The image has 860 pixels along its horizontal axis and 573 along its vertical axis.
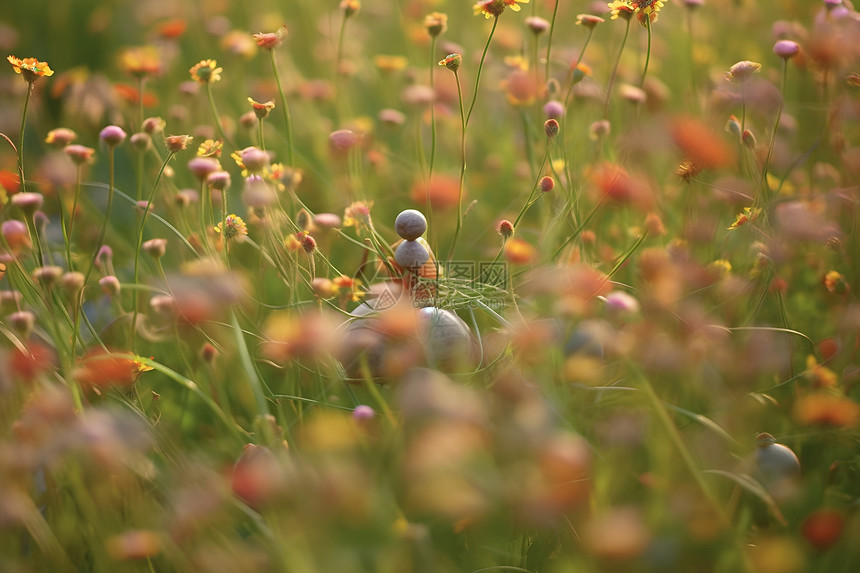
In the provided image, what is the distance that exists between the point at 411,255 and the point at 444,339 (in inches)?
3.9

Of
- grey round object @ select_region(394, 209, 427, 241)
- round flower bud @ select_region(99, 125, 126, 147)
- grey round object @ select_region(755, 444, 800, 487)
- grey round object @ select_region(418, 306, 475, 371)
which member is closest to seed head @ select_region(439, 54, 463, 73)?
grey round object @ select_region(394, 209, 427, 241)

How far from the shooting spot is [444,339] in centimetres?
76

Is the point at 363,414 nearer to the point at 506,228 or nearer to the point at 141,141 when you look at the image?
the point at 506,228

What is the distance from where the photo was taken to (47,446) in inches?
21.7

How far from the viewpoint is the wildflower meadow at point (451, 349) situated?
0.56 meters

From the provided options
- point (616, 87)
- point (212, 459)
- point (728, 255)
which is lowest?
point (212, 459)

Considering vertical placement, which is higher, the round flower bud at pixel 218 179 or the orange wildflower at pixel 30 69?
the orange wildflower at pixel 30 69

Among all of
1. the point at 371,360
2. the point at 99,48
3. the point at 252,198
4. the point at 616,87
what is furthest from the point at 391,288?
the point at 99,48

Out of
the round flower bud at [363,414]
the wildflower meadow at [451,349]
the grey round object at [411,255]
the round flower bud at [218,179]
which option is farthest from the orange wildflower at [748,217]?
the round flower bud at [218,179]

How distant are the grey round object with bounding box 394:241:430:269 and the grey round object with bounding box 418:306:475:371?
0.17 feet

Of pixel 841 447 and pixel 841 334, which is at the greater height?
pixel 841 334

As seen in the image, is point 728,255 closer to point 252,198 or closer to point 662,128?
point 662,128

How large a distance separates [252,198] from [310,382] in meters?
0.28

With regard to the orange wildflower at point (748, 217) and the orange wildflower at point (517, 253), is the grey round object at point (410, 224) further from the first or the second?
the orange wildflower at point (748, 217)
